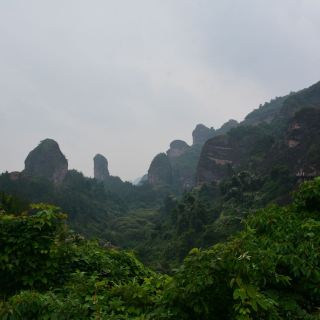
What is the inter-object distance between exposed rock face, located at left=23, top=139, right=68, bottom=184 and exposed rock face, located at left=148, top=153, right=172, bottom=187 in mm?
41775

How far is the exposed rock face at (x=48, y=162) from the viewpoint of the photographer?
12619 cm

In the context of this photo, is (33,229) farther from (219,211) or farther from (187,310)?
(219,211)

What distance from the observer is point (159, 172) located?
16412cm

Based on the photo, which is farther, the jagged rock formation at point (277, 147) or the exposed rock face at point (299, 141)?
the exposed rock face at point (299, 141)

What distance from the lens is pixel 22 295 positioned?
5.75 m

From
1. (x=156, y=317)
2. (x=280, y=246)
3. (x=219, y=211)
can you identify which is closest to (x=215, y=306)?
(x=156, y=317)

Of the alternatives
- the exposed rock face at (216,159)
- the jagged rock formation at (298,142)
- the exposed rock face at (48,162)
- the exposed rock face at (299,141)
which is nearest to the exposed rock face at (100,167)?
the exposed rock face at (48,162)

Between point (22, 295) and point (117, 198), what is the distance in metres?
128

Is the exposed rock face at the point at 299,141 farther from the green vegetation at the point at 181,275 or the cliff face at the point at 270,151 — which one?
the green vegetation at the point at 181,275

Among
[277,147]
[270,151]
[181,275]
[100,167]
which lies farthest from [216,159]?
[181,275]

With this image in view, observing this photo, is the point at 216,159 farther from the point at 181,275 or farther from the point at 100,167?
the point at 181,275

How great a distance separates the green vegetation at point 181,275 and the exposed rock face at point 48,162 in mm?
120092

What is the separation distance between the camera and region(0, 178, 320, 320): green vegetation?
200 inches

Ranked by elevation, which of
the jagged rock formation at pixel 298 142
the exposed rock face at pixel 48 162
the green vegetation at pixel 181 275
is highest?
the exposed rock face at pixel 48 162
